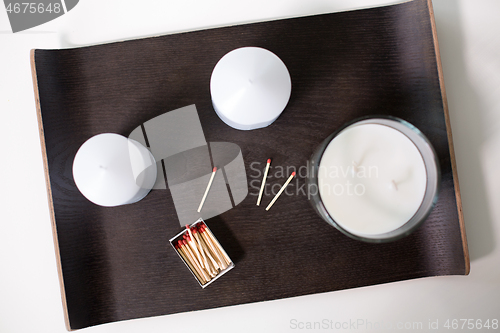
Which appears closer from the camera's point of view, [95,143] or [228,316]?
[95,143]

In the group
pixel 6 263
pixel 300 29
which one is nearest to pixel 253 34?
pixel 300 29

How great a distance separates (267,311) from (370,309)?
0.56ft

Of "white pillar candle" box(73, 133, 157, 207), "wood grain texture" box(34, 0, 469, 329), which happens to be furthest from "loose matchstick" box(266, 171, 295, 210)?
"white pillar candle" box(73, 133, 157, 207)

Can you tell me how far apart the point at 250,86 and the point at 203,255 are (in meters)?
0.23

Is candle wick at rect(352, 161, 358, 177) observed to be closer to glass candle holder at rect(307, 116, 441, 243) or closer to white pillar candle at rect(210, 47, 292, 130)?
glass candle holder at rect(307, 116, 441, 243)

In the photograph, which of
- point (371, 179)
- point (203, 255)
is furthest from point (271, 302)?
point (371, 179)

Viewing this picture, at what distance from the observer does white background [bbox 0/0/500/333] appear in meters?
0.51

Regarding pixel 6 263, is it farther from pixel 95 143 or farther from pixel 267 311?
pixel 267 311

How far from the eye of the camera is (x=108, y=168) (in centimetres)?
35

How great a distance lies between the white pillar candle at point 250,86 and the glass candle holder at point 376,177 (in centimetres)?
9

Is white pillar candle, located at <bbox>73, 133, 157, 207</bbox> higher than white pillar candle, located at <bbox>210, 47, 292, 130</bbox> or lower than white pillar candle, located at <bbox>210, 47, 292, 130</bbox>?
lower

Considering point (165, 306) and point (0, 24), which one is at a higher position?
point (0, 24)

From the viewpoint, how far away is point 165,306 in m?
0.43

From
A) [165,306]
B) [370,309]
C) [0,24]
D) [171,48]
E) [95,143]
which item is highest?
[0,24]
